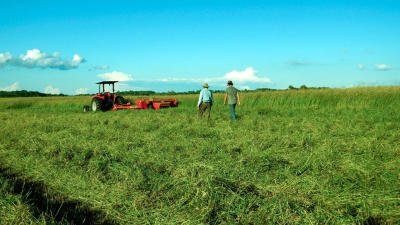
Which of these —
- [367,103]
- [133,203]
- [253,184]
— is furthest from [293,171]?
[367,103]

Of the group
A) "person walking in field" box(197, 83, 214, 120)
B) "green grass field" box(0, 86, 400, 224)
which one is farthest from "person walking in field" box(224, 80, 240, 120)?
"green grass field" box(0, 86, 400, 224)

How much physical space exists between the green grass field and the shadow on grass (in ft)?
0.04

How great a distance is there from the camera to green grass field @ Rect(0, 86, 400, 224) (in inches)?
150

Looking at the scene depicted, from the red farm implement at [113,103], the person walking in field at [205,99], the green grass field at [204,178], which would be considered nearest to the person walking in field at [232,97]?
the person walking in field at [205,99]

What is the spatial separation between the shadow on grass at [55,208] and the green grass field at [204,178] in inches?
0.5

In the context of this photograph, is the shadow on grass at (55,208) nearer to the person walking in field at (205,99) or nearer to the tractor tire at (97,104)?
the person walking in field at (205,99)

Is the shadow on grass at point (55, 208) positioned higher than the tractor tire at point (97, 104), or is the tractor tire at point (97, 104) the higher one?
the tractor tire at point (97, 104)

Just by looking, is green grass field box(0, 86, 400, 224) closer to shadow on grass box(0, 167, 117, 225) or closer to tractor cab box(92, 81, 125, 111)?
shadow on grass box(0, 167, 117, 225)

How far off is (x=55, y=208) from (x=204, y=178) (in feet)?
6.09

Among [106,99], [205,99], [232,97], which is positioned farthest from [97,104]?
[232,97]

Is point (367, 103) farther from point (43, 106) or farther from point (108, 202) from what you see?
point (43, 106)

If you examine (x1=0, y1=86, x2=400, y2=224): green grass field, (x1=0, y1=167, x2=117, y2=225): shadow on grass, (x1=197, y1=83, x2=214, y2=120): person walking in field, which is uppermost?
(x1=197, y1=83, x2=214, y2=120): person walking in field

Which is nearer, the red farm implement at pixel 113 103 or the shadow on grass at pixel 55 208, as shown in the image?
the shadow on grass at pixel 55 208

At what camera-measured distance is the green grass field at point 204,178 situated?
150 inches
